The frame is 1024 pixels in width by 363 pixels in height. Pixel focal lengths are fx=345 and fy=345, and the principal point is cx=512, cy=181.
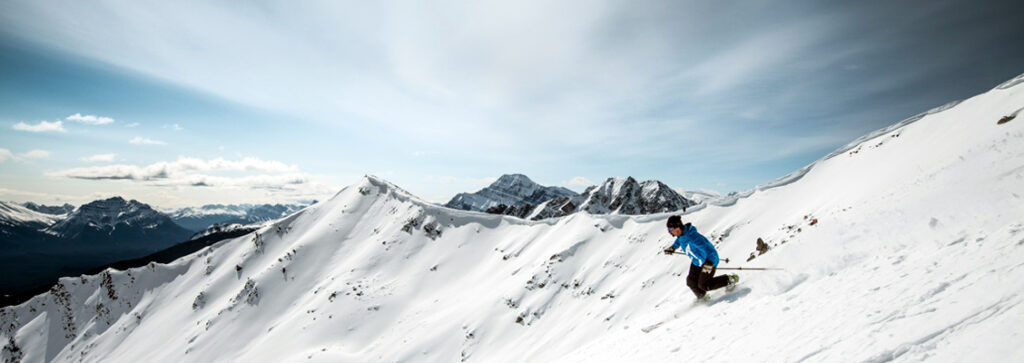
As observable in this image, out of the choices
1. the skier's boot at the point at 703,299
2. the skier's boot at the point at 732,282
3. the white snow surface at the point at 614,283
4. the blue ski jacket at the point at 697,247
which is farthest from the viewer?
the skier's boot at the point at 703,299

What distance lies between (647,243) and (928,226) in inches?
1161

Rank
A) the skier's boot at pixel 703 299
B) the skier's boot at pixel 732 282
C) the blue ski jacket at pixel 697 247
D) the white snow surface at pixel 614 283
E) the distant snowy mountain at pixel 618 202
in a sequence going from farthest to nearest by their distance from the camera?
the distant snowy mountain at pixel 618 202, the skier's boot at pixel 703 299, the skier's boot at pixel 732 282, the blue ski jacket at pixel 697 247, the white snow surface at pixel 614 283

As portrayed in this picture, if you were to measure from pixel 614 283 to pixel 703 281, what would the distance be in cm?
2544

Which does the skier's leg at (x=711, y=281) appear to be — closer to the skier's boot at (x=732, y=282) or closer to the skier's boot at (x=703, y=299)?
the skier's boot at (x=732, y=282)

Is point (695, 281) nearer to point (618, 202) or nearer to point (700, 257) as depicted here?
point (700, 257)

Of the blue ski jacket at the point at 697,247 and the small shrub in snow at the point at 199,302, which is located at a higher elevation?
the blue ski jacket at the point at 697,247

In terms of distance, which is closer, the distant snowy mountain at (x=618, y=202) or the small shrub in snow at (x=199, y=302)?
the small shrub in snow at (x=199, y=302)

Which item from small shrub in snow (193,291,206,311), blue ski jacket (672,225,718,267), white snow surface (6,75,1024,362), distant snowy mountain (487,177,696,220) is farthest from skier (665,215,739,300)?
distant snowy mountain (487,177,696,220)

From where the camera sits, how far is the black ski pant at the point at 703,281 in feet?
36.4

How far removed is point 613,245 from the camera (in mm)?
41938

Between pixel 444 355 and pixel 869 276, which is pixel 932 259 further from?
→ pixel 444 355

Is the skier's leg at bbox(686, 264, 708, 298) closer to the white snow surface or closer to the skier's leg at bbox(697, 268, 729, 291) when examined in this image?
the skier's leg at bbox(697, 268, 729, 291)

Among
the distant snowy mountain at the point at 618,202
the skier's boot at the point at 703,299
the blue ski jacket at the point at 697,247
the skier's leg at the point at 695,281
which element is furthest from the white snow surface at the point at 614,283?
the distant snowy mountain at the point at 618,202

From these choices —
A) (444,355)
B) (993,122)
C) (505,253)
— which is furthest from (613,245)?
(993,122)
